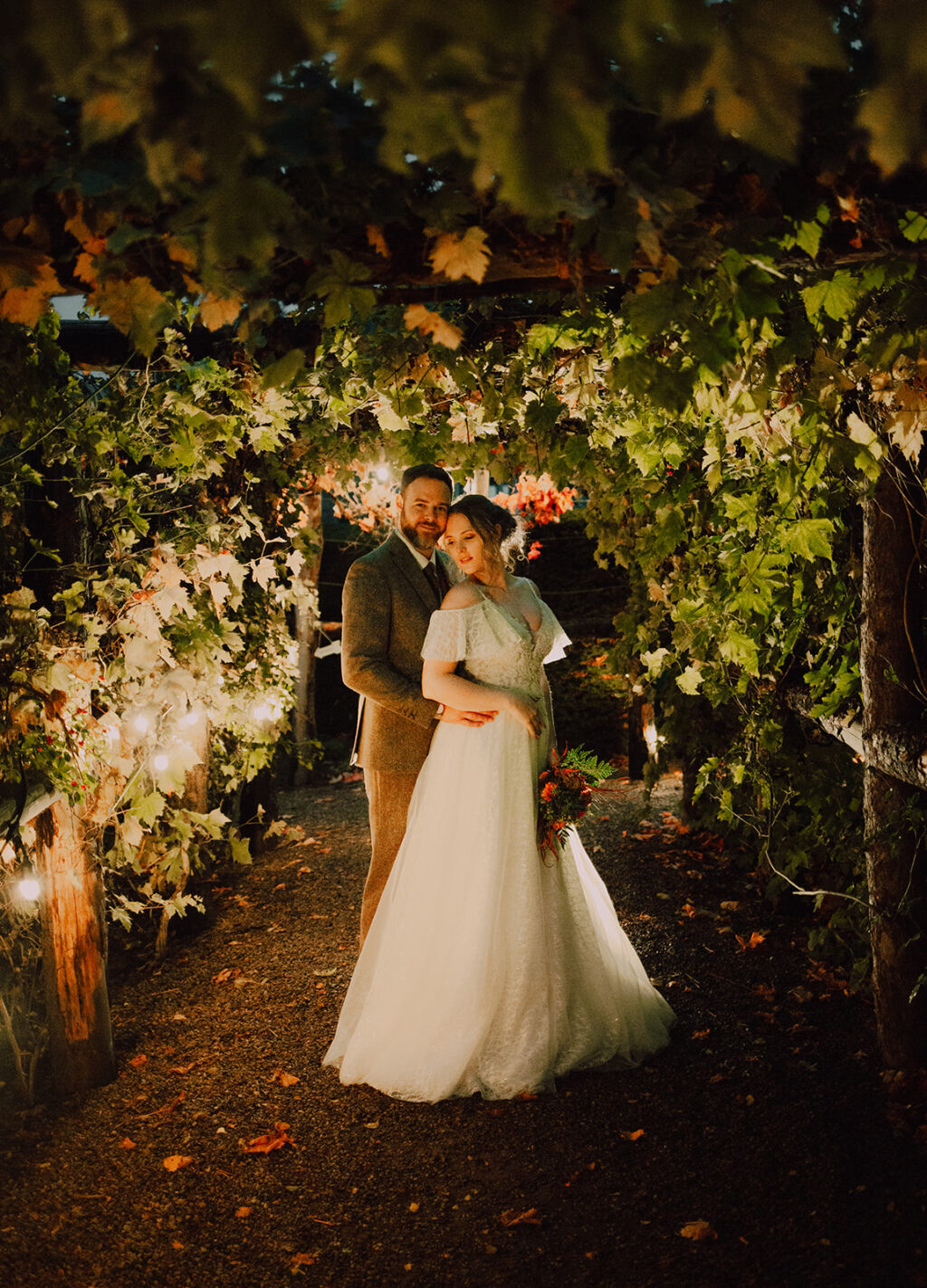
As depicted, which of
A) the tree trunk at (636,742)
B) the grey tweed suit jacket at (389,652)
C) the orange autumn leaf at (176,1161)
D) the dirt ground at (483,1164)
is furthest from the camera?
the tree trunk at (636,742)

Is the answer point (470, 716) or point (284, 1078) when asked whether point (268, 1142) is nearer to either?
point (284, 1078)

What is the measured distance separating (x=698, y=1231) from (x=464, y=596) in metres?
2.19

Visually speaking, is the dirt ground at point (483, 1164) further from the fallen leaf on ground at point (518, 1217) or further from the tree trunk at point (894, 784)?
the tree trunk at point (894, 784)

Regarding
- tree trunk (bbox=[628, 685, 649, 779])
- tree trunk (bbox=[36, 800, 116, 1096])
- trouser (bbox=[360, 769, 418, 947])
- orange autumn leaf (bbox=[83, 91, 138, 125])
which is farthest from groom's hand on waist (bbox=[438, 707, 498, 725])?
tree trunk (bbox=[628, 685, 649, 779])

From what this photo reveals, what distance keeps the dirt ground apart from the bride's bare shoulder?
1.85 meters

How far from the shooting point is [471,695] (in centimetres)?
348

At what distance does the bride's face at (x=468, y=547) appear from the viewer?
3.49 meters

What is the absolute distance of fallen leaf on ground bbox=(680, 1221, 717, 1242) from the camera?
2.46 meters

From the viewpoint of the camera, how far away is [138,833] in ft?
13.1

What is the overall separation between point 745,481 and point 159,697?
2.88 metres

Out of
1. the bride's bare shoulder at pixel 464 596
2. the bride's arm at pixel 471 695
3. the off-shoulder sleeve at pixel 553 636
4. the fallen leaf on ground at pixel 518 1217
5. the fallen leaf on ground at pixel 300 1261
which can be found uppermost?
the bride's bare shoulder at pixel 464 596

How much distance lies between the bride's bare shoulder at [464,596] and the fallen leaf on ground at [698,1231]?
2141mm

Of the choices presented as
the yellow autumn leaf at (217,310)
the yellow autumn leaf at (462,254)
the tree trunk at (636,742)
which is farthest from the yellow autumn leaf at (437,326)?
the tree trunk at (636,742)

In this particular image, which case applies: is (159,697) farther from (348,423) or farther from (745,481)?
(745,481)
